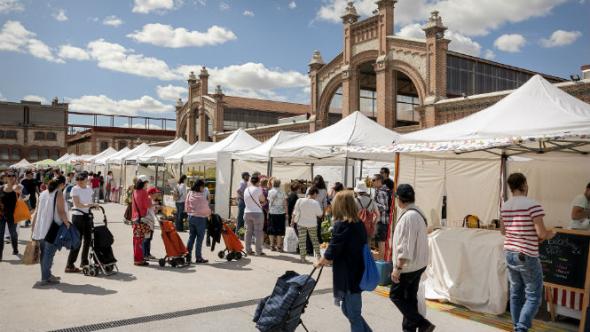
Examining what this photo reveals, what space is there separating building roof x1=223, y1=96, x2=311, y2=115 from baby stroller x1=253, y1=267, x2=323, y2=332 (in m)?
30.8

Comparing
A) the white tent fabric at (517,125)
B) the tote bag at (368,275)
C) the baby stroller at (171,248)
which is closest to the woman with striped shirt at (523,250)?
the white tent fabric at (517,125)

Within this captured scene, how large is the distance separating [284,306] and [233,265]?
15.3 feet

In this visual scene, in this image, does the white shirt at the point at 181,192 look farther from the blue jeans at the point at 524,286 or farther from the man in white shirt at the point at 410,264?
the blue jeans at the point at 524,286

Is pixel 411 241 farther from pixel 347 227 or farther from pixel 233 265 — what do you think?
pixel 233 265

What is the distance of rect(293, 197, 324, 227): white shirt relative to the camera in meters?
8.51

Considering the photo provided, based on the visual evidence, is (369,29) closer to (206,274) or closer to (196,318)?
(206,274)

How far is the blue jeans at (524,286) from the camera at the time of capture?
4406mm

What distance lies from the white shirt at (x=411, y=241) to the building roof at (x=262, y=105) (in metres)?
30.8

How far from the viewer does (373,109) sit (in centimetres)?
Result: 2562

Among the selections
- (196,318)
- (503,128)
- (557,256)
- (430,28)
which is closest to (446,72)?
(430,28)

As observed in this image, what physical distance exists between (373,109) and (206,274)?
19.7 metres

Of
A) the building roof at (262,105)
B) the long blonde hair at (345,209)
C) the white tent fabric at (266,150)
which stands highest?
the building roof at (262,105)

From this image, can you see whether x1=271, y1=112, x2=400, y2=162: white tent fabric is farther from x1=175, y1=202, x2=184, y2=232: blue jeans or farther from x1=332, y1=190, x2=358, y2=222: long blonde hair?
x1=332, y1=190, x2=358, y2=222: long blonde hair

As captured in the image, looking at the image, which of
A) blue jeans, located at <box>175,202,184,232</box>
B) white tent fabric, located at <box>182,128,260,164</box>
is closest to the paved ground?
blue jeans, located at <box>175,202,184,232</box>
